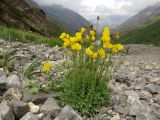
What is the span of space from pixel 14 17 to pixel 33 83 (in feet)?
120

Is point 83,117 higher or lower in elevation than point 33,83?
lower

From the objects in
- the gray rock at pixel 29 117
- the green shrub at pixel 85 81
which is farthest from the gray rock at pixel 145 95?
the gray rock at pixel 29 117

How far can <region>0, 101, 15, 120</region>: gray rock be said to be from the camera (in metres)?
4.97

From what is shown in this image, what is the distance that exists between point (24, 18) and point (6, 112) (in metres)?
41.3

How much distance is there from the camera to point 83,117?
5.74m

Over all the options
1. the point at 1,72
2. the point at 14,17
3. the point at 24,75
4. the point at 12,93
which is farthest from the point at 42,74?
the point at 14,17

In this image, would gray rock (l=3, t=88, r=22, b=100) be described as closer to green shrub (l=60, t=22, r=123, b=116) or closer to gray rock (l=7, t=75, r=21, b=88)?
gray rock (l=7, t=75, r=21, b=88)

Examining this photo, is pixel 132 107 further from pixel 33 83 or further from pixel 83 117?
pixel 33 83

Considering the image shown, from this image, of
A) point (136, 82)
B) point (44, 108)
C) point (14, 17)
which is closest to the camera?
point (44, 108)

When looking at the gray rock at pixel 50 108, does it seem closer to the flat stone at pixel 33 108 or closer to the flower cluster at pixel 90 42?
the flat stone at pixel 33 108

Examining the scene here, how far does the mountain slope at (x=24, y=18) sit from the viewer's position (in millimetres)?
39750

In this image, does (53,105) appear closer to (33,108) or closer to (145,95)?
(33,108)

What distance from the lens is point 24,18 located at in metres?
45.2

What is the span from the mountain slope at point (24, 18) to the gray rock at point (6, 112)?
32.1 meters
